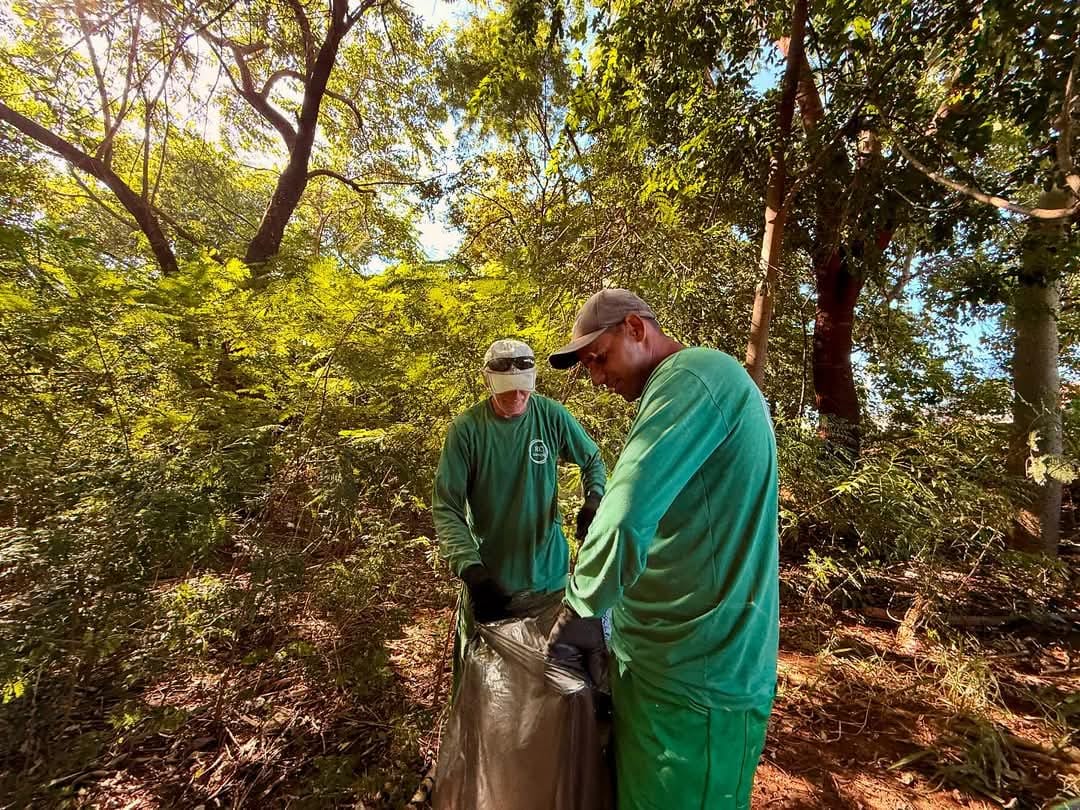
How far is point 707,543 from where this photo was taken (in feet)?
3.45

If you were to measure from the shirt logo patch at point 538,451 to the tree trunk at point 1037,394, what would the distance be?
179 inches

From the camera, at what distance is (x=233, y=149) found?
332 inches

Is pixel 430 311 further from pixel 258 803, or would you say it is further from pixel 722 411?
pixel 258 803

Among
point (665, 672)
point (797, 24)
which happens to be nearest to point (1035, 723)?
point (665, 672)

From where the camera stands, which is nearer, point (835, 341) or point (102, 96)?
point (102, 96)

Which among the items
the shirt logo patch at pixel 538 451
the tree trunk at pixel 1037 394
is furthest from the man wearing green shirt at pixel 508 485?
the tree trunk at pixel 1037 394

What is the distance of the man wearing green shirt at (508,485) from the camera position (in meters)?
2.06

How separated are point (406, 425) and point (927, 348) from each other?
7.39m

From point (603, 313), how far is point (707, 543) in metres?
0.63

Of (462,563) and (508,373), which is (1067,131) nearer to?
(508,373)

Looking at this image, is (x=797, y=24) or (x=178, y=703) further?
(x=797, y=24)

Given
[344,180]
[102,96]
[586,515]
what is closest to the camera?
[586,515]

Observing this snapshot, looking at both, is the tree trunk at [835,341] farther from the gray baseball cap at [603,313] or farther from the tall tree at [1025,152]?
the gray baseball cap at [603,313]

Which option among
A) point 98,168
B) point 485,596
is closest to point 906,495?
point 485,596
